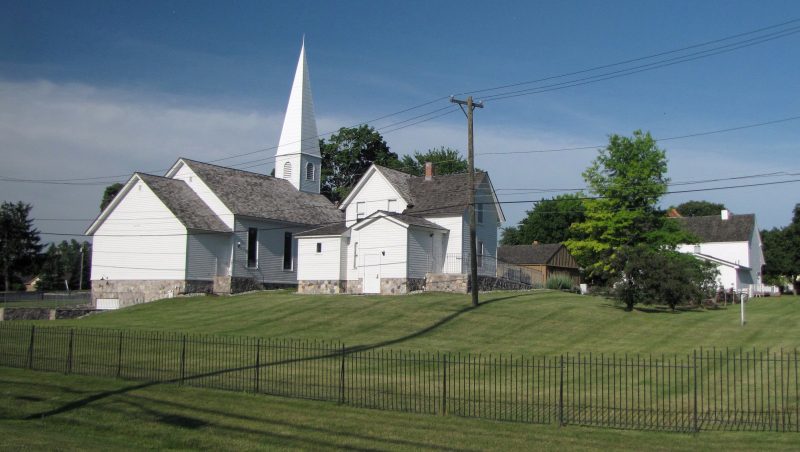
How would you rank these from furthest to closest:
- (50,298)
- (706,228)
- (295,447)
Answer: (706,228)
(50,298)
(295,447)

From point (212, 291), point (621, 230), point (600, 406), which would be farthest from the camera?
point (621, 230)

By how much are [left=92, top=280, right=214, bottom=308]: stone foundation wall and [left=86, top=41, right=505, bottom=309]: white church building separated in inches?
2.8

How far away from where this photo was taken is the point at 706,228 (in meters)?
72.1

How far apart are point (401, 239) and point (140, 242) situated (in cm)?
1800

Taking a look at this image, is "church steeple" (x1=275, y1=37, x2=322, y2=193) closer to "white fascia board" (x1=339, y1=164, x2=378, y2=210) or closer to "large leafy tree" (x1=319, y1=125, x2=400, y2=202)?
"white fascia board" (x1=339, y1=164, x2=378, y2=210)

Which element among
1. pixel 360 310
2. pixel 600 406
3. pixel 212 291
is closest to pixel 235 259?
pixel 212 291

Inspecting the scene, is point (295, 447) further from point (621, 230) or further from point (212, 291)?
point (621, 230)

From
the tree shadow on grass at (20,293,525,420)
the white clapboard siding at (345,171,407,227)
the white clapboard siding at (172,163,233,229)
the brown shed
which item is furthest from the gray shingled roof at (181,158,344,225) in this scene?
the tree shadow on grass at (20,293,525,420)

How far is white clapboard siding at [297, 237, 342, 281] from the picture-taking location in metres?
44.6

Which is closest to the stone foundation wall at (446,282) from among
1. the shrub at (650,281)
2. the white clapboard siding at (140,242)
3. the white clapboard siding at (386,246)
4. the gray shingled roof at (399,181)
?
the white clapboard siding at (386,246)

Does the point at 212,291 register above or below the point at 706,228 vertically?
below

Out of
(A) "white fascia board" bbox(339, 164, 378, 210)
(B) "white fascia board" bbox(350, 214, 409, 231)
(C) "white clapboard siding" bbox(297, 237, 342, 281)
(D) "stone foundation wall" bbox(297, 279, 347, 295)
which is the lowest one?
(D) "stone foundation wall" bbox(297, 279, 347, 295)

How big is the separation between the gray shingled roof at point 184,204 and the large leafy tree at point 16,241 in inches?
1635

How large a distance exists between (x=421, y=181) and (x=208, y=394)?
3306cm
